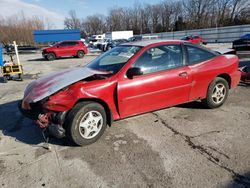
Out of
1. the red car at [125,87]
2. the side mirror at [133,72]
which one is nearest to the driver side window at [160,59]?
the red car at [125,87]

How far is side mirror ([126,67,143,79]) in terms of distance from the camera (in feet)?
11.8

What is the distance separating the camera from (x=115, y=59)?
4.30 meters

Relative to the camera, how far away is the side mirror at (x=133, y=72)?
3598 mm

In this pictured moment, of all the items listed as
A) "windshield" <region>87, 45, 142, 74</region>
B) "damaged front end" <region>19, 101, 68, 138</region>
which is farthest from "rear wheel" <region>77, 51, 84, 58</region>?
"damaged front end" <region>19, 101, 68, 138</region>

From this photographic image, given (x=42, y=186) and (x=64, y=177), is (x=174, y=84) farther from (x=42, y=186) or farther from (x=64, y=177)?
(x=42, y=186)

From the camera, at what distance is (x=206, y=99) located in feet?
15.1

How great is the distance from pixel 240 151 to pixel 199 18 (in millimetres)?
71043

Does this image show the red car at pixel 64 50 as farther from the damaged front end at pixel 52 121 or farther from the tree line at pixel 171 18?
the tree line at pixel 171 18

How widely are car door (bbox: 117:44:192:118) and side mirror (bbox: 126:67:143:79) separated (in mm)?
54

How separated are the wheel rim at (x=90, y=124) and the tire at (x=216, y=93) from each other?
2.43m

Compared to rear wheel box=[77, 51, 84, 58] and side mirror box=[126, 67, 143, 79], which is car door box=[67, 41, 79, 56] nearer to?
rear wheel box=[77, 51, 84, 58]

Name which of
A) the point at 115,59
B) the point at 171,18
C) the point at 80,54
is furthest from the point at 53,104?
the point at 171,18

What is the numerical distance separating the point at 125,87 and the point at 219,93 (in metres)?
2.34

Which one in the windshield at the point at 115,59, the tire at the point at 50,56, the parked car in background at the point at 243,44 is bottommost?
the tire at the point at 50,56
